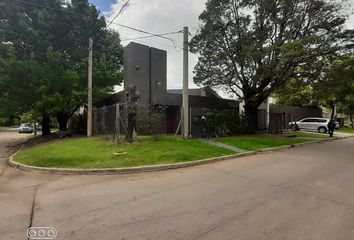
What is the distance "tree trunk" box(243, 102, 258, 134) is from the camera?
854 inches

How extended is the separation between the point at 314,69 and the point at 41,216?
1848 centimetres

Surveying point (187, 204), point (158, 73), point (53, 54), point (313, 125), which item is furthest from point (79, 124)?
point (313, 125)

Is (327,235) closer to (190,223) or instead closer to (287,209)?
(287,209)

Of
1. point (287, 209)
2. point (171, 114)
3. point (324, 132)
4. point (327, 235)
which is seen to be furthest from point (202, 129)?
point (324, 132)

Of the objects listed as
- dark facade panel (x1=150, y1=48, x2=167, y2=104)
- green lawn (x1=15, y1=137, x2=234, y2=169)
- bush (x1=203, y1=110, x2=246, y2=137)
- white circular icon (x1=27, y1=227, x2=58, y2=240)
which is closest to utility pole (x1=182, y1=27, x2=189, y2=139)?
green lawn (x1=15, y1=137, x2=234, y2=169)

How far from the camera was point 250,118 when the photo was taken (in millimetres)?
22047

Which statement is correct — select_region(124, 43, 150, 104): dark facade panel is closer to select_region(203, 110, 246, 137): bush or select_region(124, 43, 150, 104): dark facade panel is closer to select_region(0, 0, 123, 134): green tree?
select_region(0, 0, 123, 134): green tree

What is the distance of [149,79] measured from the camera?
67.6 feet

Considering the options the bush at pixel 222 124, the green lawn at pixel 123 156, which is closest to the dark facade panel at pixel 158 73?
the bush at pixel 222 124

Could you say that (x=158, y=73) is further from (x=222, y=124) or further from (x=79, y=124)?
(x=79, y=124)

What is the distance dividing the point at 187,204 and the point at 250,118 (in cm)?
1747

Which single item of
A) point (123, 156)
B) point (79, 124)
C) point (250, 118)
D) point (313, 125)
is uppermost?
point (250, 118)

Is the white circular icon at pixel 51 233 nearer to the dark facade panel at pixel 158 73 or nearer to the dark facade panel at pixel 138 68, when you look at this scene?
the dark facade panel at pixel 138 68

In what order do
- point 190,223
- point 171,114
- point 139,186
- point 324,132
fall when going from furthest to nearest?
point 324,132
point 171,114
point 139,186
point 190,223
